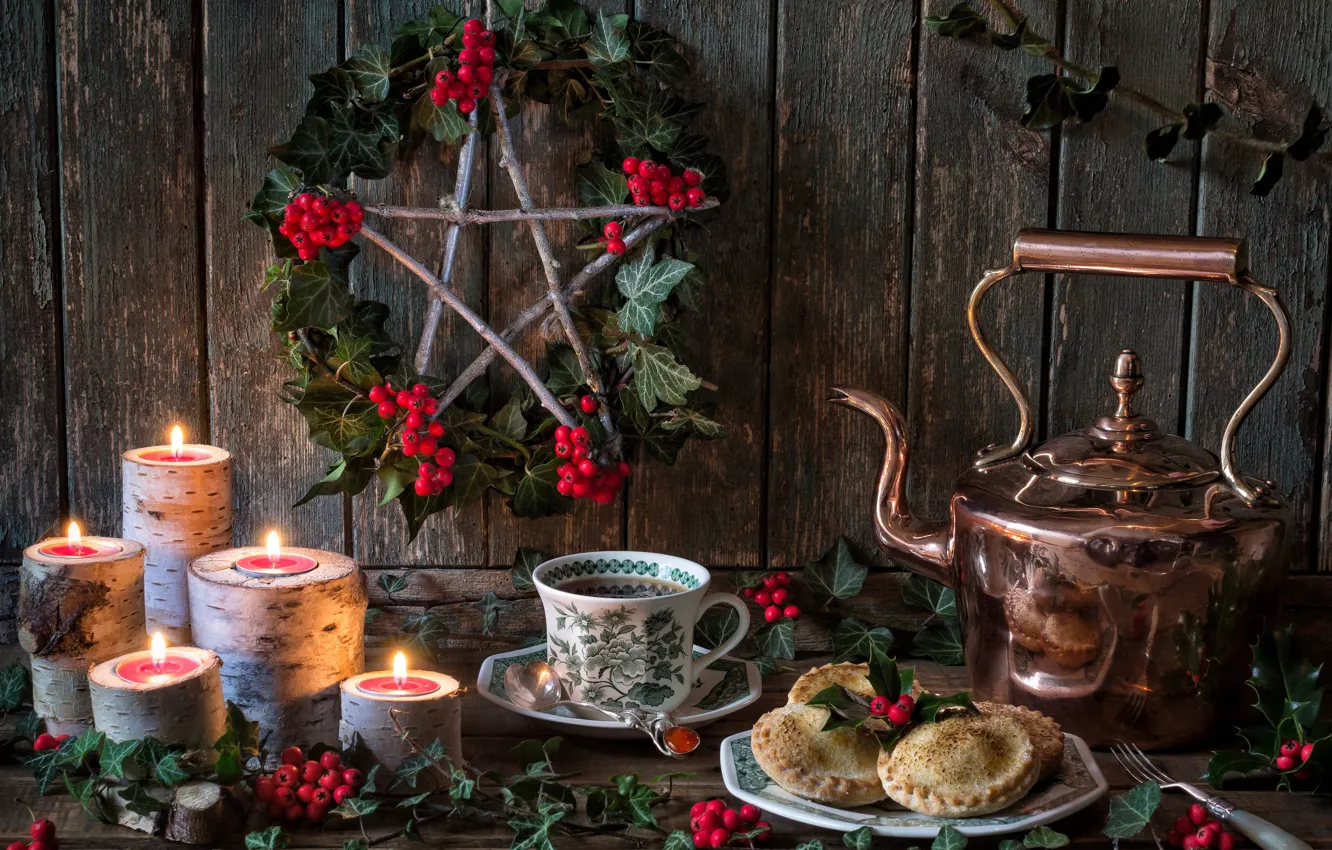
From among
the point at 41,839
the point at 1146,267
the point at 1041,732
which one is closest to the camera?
the point at 41,839

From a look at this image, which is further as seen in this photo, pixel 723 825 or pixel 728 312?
pixel 728 312

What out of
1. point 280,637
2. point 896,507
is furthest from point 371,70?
point 896,507

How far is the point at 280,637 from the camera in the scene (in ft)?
2.93

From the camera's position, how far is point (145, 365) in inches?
45.6

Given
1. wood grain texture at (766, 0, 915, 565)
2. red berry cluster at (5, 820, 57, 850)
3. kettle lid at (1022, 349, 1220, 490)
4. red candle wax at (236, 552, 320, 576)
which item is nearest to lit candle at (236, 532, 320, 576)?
red candle wax at (236, 552, 320, 576)

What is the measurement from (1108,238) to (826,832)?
0.52m

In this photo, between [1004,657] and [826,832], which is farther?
[1004,657]

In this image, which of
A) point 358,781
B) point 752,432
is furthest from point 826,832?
point 752,432

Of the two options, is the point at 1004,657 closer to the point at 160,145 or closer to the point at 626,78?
the point at 626,78

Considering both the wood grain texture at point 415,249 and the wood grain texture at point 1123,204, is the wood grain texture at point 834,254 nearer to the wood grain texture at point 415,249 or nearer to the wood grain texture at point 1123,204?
the wood grain texture at point 1123,204

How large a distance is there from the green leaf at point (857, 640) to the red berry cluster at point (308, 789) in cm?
50

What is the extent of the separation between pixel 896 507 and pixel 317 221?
0.55m

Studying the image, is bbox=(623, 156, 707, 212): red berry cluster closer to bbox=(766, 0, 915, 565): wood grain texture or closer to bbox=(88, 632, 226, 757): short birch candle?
bbox=(766, 0, 915, 565): wood grain texture

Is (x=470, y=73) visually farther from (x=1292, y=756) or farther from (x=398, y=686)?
(x=1292, y=756)
